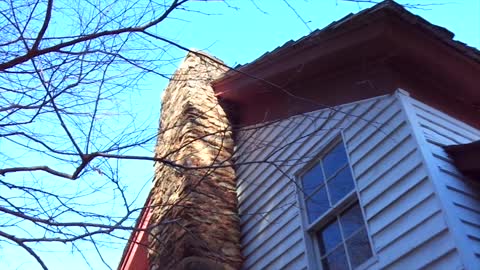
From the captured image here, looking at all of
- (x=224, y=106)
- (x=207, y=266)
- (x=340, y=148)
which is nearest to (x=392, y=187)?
(x=340, y=148)

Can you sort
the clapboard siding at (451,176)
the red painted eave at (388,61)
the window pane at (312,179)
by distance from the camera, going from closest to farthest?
the clapboard siding at (451,176) → the red painted eave at (388,61) → the window pane at (312,179)

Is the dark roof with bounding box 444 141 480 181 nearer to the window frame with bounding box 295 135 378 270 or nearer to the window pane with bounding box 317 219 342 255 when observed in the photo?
the window frame with bounding box 295 135 378 270

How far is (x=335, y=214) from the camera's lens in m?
5.22

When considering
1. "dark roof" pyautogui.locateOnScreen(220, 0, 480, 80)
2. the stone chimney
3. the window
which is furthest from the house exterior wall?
"dark roof" pyautogui.locateOnScreen(220, 0, 480, 80)

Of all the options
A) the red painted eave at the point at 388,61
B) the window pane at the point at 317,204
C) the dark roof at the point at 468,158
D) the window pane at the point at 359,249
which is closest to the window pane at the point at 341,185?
the window pane at the point at 317,204

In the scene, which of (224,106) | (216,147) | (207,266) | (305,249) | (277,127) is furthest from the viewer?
(224,106)

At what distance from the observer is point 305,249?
5.31 metres

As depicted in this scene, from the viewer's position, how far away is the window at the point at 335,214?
4844 mm

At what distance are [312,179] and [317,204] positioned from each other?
14.4 inches

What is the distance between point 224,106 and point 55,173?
4218 millimetres

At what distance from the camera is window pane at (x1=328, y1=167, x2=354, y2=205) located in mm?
5211

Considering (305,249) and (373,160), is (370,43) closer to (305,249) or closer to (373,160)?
(373,160)

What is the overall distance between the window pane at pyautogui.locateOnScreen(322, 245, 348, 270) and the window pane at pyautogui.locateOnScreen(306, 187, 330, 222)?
18.4 inches

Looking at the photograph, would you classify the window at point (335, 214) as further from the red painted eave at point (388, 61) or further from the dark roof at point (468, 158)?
the dark roof at point (468, 158)
